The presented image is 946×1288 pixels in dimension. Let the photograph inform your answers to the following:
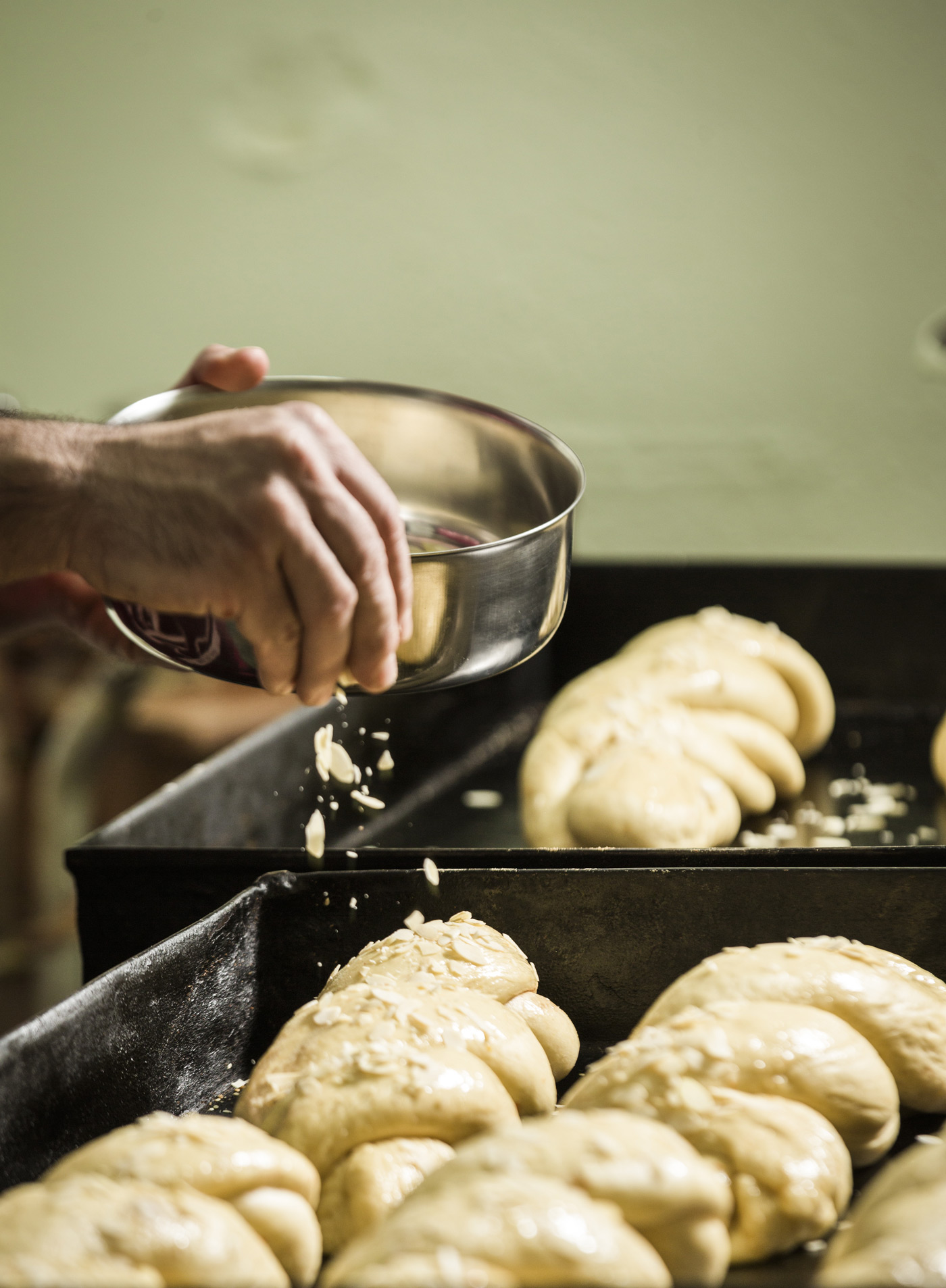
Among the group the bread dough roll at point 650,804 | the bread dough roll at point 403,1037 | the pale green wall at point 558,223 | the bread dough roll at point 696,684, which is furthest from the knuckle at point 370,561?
the pale green wall at point 558,223

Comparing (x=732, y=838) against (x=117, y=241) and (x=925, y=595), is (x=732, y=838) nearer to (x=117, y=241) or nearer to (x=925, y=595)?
(x=925, y=595)

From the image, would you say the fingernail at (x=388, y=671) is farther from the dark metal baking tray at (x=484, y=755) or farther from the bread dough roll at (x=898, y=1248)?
the bread dough roll at (x=898, y=1248)

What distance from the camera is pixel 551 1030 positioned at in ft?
3.29

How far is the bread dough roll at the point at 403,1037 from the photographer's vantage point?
0.88 m

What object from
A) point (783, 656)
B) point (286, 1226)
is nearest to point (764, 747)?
point (783, 656)

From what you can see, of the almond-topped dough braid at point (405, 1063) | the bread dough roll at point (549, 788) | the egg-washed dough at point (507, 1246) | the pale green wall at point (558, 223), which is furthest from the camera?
the pale green wall at point (558, 223)

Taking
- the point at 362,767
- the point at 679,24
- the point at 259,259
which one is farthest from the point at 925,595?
the point at 259,259

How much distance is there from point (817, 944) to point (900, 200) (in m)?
2.07

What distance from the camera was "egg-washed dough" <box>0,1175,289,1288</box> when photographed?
616 millimetres

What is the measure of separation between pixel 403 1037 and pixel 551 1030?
0.17 metres

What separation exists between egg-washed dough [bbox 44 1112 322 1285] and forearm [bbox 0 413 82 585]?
17.5 inches

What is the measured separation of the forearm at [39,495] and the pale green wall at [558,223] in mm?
1914

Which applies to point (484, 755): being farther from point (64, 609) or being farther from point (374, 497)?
point (374, 497)

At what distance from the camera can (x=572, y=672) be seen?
238cm
